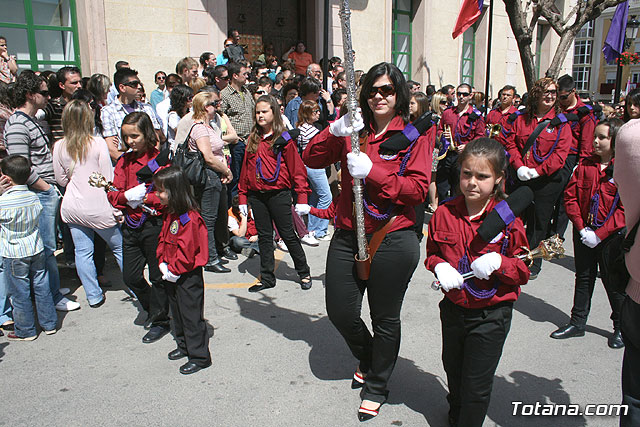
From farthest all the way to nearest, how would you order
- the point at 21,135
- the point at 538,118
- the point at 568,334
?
the point at 538,118 < the point at 21,135 < the point at 568,334

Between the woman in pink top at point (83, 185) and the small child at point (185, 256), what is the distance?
1331 millimetres

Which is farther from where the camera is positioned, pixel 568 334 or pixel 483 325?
pixel 568 334

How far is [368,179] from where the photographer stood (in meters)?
2.78

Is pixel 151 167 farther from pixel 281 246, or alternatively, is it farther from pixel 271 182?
pixel 281 246

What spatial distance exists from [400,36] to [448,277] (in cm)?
1421

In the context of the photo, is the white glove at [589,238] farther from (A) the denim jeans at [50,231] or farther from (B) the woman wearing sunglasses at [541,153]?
(A) the denim jeans at [50,231]

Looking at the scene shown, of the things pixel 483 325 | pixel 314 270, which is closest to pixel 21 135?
pixel 314 270

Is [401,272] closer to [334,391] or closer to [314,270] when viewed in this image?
[334,391]

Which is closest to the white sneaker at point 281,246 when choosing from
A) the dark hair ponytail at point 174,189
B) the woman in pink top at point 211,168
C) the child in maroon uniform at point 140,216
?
the woman in pink top at point 211,168

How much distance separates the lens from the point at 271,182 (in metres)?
5.19

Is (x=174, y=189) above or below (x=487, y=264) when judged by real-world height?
above

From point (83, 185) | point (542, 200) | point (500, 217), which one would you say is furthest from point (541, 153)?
point (83, 185)

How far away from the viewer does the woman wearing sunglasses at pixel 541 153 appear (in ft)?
17.3

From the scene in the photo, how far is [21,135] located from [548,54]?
20.5m
